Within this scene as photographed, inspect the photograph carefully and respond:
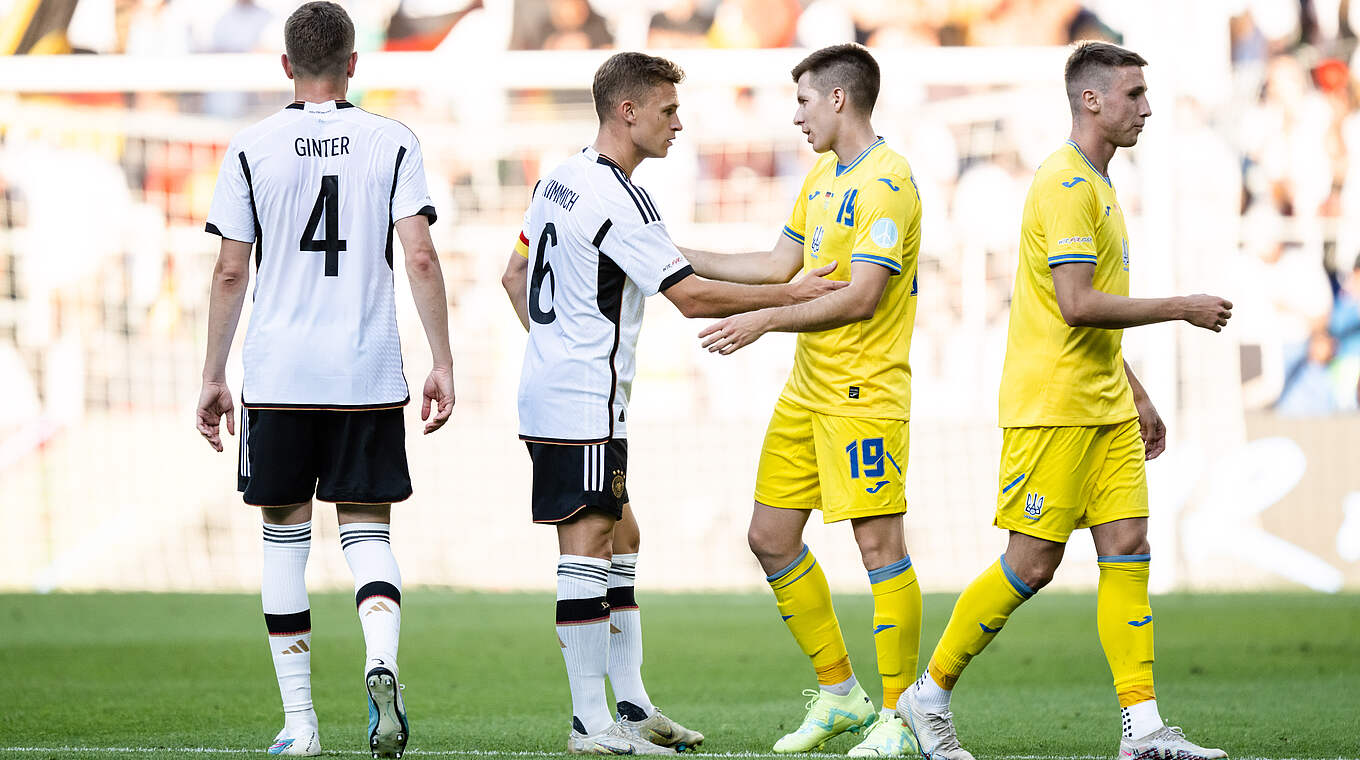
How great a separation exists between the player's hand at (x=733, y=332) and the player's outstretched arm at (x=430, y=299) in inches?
A: 29.4

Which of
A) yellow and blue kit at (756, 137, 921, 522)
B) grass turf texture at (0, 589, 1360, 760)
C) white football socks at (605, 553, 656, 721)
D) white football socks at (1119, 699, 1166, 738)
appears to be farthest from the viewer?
grass turf texture at (0, 589, 1360, 760)

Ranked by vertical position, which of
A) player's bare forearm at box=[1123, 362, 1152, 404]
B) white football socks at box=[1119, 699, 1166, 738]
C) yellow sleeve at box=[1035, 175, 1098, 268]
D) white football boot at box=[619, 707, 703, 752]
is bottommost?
white football boot at box=[619, 707, 703, 752]

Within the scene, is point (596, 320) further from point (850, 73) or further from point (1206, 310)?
point (1206, 310)

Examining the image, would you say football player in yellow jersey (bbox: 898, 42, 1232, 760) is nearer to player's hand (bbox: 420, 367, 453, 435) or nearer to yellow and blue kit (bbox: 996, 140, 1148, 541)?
yellow and blue kit (bbox: 996, 140, 1148, 541)

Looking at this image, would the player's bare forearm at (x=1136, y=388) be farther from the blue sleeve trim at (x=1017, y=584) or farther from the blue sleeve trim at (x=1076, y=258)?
the blue sleeve trim at (x=1017, y=584)

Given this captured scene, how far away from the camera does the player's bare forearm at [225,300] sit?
14.1 ft

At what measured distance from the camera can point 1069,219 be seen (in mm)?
4199

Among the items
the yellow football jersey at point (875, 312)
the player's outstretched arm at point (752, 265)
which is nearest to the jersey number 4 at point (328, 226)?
the player's outstretched arm at point (752, 265)

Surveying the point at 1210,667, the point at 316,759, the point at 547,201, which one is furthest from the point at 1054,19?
the point at 316,759

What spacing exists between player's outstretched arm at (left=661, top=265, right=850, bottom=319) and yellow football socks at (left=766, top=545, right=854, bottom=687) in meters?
0.88

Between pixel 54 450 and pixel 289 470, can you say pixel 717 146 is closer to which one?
pixel 54 450

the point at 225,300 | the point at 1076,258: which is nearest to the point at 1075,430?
the point at 1076,258

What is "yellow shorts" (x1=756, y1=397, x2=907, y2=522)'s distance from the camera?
4.58 meters

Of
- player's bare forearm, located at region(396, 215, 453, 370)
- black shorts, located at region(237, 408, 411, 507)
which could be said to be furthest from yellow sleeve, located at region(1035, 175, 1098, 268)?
black shorts, located at region(237, 408, 411, 507)
